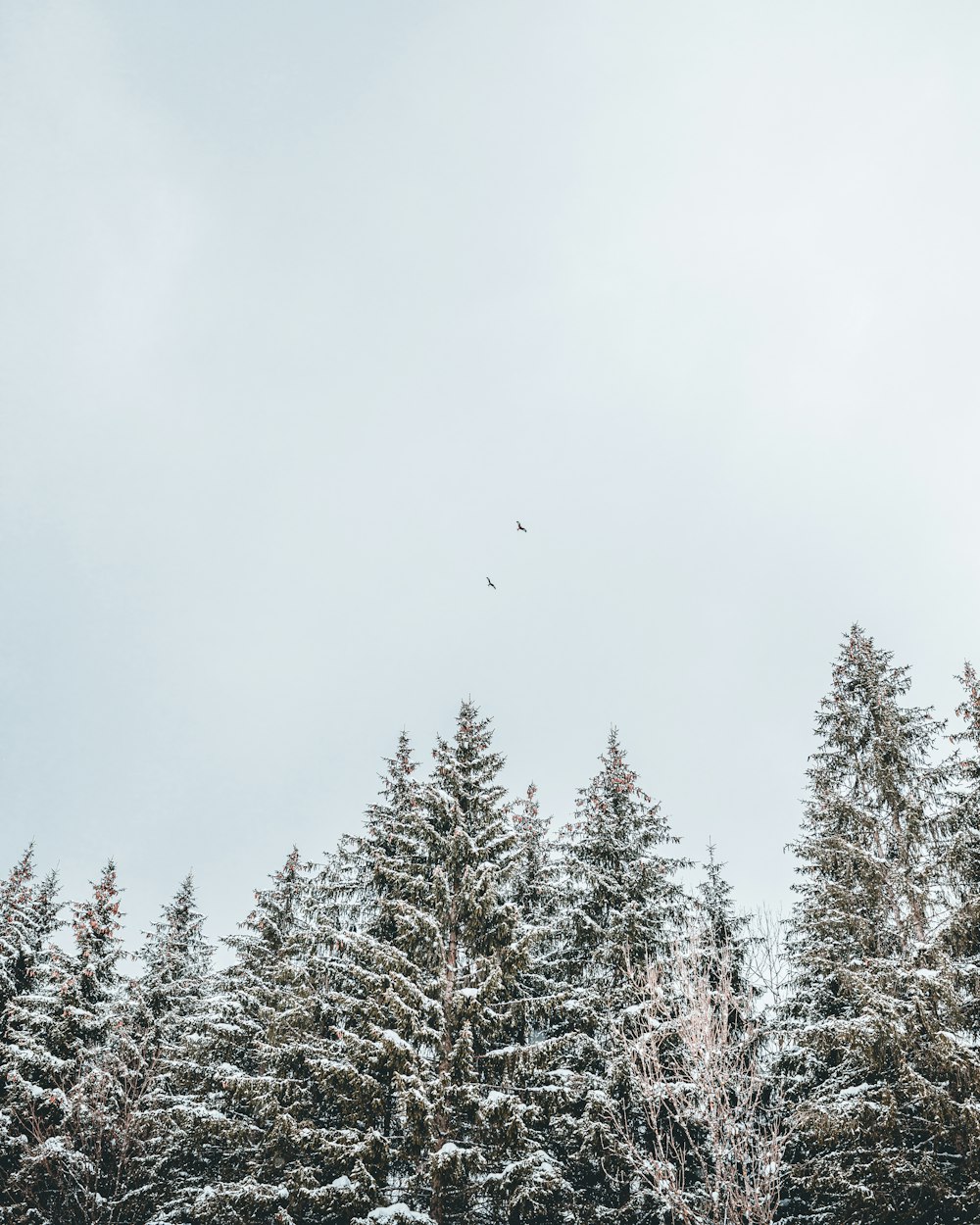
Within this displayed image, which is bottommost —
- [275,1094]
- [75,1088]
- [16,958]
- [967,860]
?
[275,1094]

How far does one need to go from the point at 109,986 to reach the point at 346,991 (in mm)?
7358

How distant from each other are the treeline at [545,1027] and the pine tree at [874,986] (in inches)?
2.8

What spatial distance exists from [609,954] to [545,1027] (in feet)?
9.01

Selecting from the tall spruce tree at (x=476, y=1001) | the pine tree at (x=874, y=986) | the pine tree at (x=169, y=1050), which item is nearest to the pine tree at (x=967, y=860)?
the pine tree at (x=874, y=986)

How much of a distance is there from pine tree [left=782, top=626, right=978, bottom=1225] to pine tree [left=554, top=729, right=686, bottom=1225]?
361cm

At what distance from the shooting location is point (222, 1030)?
830 inches

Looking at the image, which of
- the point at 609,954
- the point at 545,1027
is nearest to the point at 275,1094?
the point at 545,1027

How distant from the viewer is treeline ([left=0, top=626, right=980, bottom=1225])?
15281 mm

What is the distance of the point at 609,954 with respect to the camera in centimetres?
1977

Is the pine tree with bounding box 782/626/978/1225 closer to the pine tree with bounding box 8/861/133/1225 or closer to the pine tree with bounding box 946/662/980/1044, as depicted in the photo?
the pine tree with bounding box 946/662/980/1044

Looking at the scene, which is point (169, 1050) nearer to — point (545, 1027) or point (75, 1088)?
point (75, 1088)

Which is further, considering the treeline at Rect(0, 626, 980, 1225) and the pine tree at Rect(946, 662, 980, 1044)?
the pine tree at Rect(946, 662, 980, 1044)

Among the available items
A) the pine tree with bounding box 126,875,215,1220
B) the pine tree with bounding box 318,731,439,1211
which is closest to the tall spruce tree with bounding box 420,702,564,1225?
the pine tree with bounding box 318,731,439,1211

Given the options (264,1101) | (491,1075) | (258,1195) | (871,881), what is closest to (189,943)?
(264,1101)
